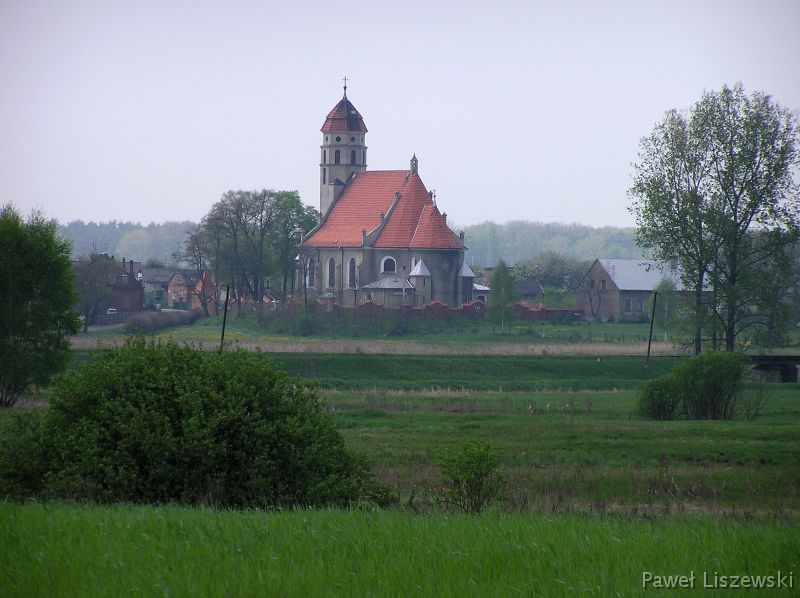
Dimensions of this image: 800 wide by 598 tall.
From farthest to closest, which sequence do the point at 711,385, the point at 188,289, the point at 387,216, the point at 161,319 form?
the point at 188,289, the point at 387,216, the point at 161,319, the point at 711,385

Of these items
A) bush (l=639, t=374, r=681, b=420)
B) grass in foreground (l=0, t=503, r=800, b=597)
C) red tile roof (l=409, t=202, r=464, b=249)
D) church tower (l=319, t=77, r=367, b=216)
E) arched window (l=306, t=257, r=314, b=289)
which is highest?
church tower (l=319, t=77, r=367, b=216)

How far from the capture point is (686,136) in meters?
49.0

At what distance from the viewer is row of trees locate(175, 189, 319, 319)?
285ft

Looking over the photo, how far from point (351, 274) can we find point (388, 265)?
388cm

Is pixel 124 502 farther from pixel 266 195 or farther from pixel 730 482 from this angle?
pixel 266 195

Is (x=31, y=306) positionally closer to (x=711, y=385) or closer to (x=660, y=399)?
(x=660, y=399)

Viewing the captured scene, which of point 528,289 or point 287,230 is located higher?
point 287,230

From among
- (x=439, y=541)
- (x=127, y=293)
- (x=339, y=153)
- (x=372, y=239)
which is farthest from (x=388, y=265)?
(x=439, y=541)

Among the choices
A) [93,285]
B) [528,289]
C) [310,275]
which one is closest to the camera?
[93,285]

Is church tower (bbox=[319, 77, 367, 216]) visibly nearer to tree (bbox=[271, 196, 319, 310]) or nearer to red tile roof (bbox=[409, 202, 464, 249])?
tree (bbox=[271, 196, 319, 310])

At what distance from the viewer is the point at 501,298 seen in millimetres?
72625

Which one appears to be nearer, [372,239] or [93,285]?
[93,285]

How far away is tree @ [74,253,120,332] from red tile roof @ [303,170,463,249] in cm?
1782

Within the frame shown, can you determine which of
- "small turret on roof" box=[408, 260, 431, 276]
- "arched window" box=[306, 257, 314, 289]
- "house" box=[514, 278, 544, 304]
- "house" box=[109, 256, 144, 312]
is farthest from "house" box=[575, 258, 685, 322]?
"house" box=[109, 256, 144, 312]
